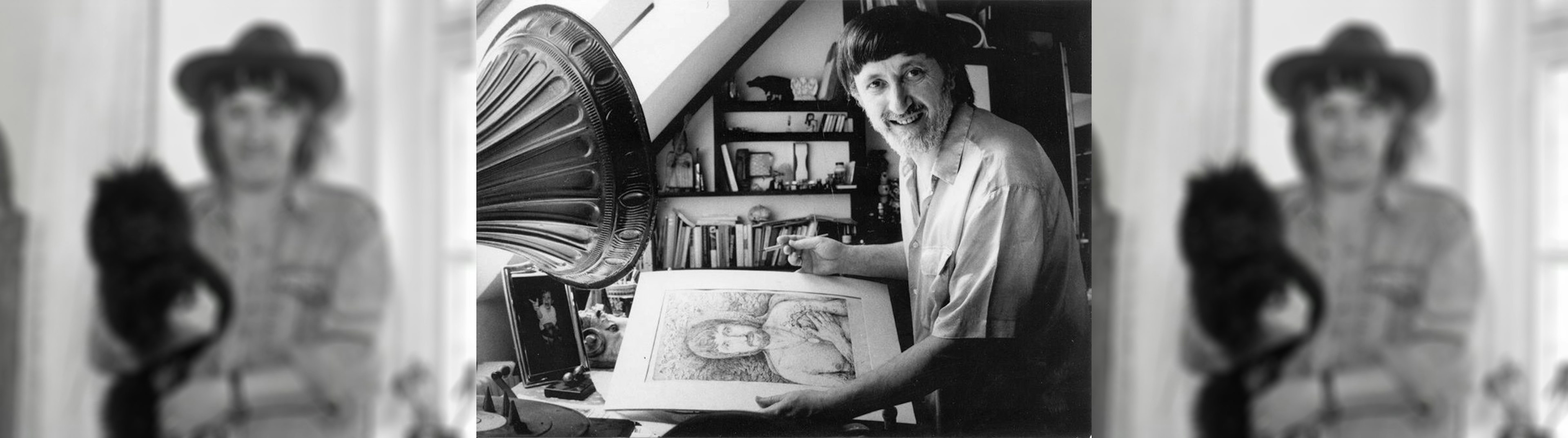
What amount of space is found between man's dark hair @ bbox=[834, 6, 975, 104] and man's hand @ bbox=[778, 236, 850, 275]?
16.6 inches

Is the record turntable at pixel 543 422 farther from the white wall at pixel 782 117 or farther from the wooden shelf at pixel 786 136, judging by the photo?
the wooden shelf at pixel 786 136

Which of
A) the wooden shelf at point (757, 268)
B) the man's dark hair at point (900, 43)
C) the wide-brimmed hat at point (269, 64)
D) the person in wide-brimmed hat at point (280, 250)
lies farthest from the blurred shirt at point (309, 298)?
the man's dark hair at point (900, 43)

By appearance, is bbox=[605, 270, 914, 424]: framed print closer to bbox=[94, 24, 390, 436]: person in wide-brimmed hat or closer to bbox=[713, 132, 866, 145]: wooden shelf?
bbox=[713, 132, 866, 145]: wooden shelf

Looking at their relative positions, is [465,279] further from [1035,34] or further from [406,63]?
[1035,34]

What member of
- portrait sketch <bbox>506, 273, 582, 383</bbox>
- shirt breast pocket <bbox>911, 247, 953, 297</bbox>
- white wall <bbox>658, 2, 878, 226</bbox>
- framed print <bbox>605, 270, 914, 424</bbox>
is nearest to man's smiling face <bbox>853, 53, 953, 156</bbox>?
white wall <bbox>658, 2, 878, 226</bbox>

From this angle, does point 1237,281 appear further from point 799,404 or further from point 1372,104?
point 799,404

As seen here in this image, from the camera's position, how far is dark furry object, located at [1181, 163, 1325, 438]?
60.2 inches

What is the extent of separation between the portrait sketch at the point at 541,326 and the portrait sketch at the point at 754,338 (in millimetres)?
242

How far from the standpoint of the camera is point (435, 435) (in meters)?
1.65

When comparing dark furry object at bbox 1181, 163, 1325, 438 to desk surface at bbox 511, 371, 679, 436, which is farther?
desk surface at bbox 511, 371, 679, 436

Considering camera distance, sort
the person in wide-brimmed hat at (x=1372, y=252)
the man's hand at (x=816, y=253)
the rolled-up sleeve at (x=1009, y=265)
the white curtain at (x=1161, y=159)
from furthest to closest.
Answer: the man's hand at (x=816, y=253)
the rolled-up sleeve at (x=1009, y=265)
the white curtain at (x=1161, y=159)
the person in wide-brimmed hat at (x=1372, y=252)

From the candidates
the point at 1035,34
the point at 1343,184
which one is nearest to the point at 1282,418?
the point at 1343,184

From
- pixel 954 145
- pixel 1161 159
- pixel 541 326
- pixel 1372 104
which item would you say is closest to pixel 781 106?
pixel 954 145

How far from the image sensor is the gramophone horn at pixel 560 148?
263 centimetres
